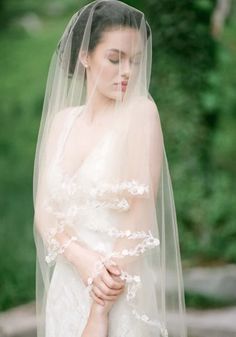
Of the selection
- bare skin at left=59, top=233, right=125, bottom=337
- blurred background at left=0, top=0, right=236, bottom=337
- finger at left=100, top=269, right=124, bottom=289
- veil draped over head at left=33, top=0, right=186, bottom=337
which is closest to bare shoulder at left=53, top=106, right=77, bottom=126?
veil draped over head at left=33, top=0, right=186, bottom=337

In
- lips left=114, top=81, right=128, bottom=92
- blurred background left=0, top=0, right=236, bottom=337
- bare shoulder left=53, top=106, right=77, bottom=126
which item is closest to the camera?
lips left=114, top=81, right=128, bottom=92

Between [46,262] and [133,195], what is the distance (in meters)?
0.45

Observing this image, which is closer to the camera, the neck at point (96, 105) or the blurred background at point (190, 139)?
the neck at point (96, 105)

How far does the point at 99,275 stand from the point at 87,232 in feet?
0.58

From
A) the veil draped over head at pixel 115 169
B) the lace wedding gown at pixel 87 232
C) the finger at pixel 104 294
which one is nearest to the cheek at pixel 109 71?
the veil draped over head at pixel 115 169

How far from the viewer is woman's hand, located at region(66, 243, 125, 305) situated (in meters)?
2.04

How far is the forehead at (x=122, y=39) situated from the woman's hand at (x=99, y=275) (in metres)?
0.60

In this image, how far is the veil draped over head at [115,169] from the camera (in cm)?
211

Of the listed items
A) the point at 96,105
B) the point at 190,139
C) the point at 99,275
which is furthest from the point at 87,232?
the point at 190,139

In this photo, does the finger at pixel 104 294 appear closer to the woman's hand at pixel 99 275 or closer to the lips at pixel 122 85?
the woman's hand at pixel 99 275

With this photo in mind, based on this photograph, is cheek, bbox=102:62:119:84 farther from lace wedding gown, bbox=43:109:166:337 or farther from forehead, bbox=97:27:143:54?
lace wedding gown, bbox=43:109:166:337

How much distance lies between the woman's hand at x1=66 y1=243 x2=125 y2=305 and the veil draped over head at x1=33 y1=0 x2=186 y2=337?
0.08ft

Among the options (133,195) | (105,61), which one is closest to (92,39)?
(105,61)

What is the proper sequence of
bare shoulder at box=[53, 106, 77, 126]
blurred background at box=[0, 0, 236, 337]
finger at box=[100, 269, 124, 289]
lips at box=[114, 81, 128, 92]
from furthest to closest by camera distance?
1. blurred background at box=[0, 0, 236, 337]
2. bare shoulder at box=[53, 106, 77, 126]
3. lips at box=[114, 81, 128, 92]
4. finger at box=[100, 269, 124, 289]
